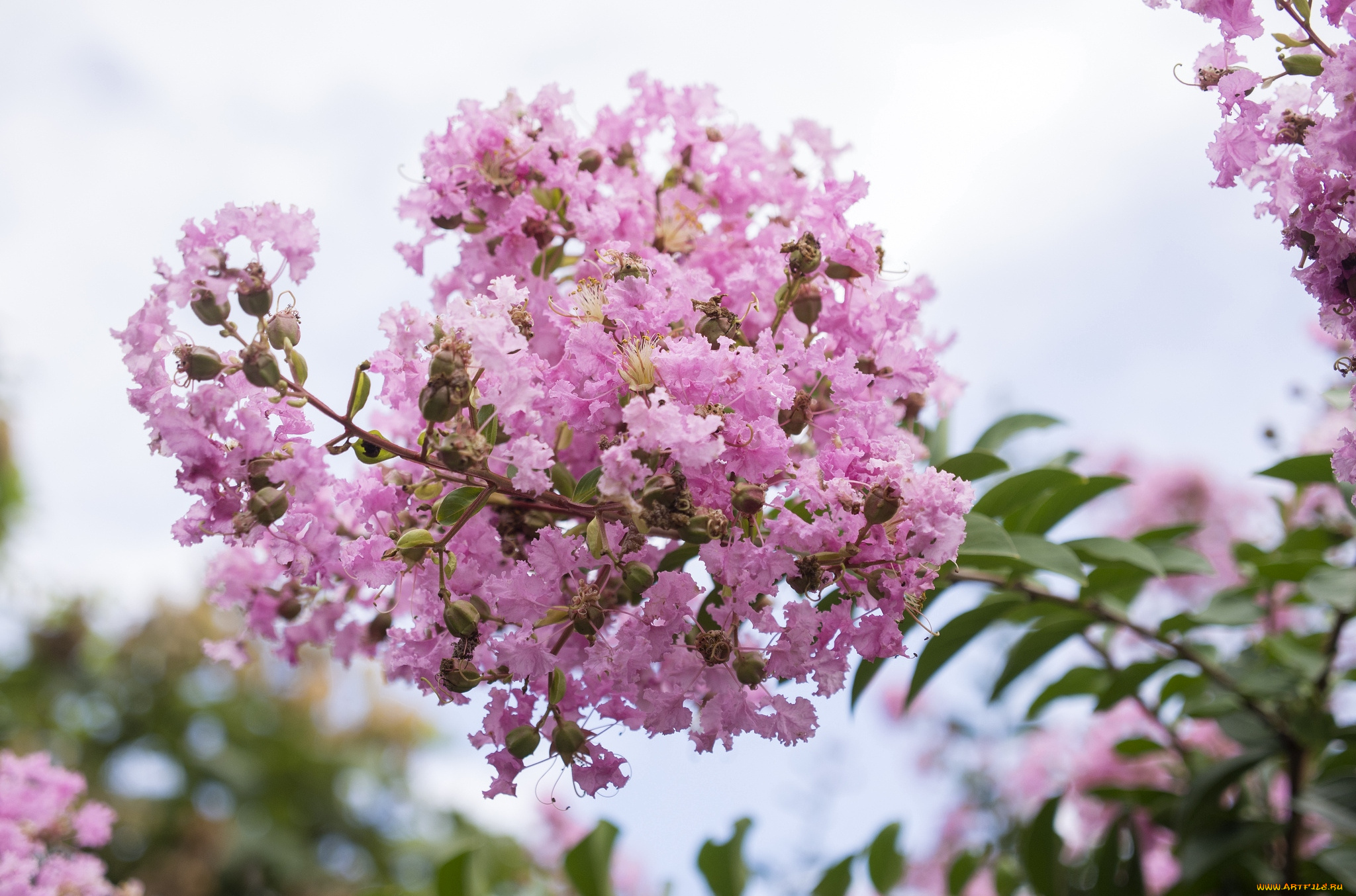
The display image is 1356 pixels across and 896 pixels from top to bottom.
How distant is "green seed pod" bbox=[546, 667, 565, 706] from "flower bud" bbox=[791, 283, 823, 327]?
460 millimetres

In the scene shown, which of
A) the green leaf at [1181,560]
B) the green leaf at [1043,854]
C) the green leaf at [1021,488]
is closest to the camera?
the green leaf at [1021,488]

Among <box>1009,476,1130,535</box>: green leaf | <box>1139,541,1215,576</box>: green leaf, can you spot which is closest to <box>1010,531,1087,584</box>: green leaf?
<box>1009,476,1130,535</box>: green leaf

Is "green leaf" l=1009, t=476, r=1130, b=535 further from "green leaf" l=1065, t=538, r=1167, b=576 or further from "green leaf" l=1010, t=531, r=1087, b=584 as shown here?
"green leaf" l=1010, t=531, r=1087, b=584

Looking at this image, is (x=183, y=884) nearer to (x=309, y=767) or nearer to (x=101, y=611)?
(x=309, y=767)

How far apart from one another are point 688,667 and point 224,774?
10.1 m

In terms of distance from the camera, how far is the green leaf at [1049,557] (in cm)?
113

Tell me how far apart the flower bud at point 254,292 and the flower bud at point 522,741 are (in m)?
0.48

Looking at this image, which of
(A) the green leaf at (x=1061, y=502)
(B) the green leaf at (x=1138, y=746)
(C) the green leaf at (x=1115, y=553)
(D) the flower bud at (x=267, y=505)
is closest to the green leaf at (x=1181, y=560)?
(C) the green leaf at (x=1115, y=553)

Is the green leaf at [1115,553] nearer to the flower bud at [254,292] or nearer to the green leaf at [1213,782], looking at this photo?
the green leaf at [1213,782]

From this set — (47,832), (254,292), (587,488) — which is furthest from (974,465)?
(47,832)

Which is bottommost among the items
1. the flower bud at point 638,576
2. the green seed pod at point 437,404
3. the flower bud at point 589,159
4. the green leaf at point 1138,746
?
the flower bud at point 638,576

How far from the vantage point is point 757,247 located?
3.74 feet

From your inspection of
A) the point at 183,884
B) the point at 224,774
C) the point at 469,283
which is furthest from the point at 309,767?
the point at 469,283

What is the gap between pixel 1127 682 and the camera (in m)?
1.68
